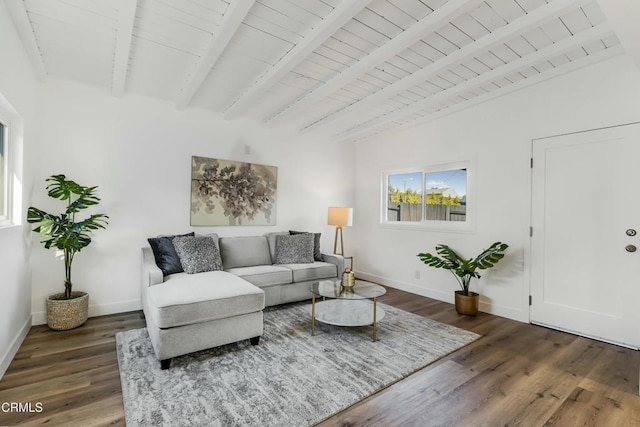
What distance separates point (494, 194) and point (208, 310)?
133 inches

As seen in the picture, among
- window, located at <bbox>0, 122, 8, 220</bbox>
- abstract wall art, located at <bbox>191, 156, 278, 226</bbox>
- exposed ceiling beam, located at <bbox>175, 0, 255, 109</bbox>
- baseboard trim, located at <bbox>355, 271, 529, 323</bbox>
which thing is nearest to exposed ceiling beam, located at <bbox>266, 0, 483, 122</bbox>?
exposed ceiling beam, located at <bbox>175, 0, 255, 109</bbox>

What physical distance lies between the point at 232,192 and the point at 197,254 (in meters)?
1.15

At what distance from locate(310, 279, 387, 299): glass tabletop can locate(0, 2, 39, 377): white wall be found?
2382 millimetres

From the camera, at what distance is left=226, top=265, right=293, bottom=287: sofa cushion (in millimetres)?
3410

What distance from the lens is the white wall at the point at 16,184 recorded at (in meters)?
2.07

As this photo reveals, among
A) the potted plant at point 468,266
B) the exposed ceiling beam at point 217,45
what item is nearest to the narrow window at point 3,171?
the exposed ceiling beam at point 217,45

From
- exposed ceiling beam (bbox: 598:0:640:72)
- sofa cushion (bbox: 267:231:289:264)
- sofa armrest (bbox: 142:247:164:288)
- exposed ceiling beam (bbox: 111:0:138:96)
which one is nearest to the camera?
exposed ceiling beam (bbox: 598:0:640:72)

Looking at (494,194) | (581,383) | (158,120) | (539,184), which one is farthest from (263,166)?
(581,383)

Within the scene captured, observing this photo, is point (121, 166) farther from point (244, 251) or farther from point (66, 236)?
point (244, 251)

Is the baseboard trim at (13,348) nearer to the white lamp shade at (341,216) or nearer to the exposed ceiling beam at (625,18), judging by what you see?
the white lamp shade at (341,216)

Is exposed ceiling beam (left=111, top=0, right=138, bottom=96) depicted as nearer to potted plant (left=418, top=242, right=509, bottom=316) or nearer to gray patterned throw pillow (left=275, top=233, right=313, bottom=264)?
gray patterned throw pillow (left=275, top=233, right=313, bottom=264)

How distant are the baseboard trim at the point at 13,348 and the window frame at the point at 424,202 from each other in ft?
14.4

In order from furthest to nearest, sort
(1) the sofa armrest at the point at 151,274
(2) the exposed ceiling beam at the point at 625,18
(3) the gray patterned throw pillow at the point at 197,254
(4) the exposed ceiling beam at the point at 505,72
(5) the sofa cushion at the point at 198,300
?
(3) the gray patterned throw pillow at the point at 197,254 < (1) the sofa armrest at the point at 151,274 < (4) the exposed ceiling beam at the point at 505,72 < (5) the sofa cushion at the point at 198,300 < (2) the exposed ceiling beam at the point at 625,18

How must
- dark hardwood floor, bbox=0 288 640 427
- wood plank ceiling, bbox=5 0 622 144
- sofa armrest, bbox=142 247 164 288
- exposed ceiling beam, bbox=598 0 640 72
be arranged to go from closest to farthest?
1. exposed ceiling beam, bbox=598 0 640 72
2. dark hardwood floor, bbox=0 288 640 427
3. wood plank ceiling, bbox=5 0 622 144
4. sofa armrest, bbox=142 247 164 288
